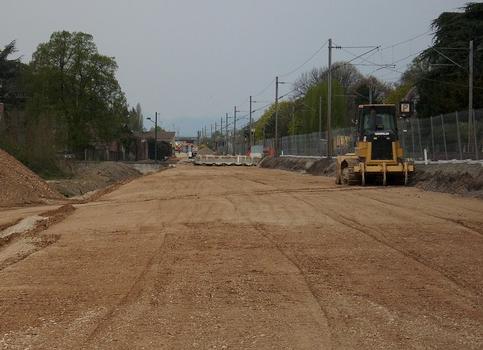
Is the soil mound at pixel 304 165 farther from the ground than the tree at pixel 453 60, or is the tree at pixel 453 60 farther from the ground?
the tree at pixel 453 60

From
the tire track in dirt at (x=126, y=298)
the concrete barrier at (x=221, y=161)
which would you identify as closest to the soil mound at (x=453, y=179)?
the tire track in dirt at (x=126, y=298)

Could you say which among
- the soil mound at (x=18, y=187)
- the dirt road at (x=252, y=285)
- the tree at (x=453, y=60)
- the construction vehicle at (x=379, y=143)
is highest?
the tree at (x=453, y=60)

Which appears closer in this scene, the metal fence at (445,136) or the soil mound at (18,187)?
the soil mound at (18,187)

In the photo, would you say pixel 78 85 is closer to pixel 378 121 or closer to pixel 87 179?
pixel 87 179

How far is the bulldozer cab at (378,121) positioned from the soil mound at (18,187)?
1436 centimetres

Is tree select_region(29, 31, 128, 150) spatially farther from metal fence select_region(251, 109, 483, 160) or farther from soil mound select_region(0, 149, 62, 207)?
soil mound select_region(0, 149, 62, 207)

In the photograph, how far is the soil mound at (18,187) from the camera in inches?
920

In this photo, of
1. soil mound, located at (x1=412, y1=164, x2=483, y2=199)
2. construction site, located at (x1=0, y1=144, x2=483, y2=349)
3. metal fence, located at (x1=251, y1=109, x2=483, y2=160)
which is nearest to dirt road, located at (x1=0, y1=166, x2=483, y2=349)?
construction site, located at (x1=0, y1=144, x2=483, y2=349)

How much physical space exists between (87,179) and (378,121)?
2385 cm

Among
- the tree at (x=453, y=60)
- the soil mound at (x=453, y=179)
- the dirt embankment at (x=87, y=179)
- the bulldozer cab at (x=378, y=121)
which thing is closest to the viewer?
the soil mound at (x=453, y=179)

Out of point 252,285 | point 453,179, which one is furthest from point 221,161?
point 252,285

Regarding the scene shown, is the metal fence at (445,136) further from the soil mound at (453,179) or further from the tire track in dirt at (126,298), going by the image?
the tire track in dirt at (126,298)

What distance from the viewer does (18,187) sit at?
80.2 feet

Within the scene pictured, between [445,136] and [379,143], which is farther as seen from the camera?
[445,136]
